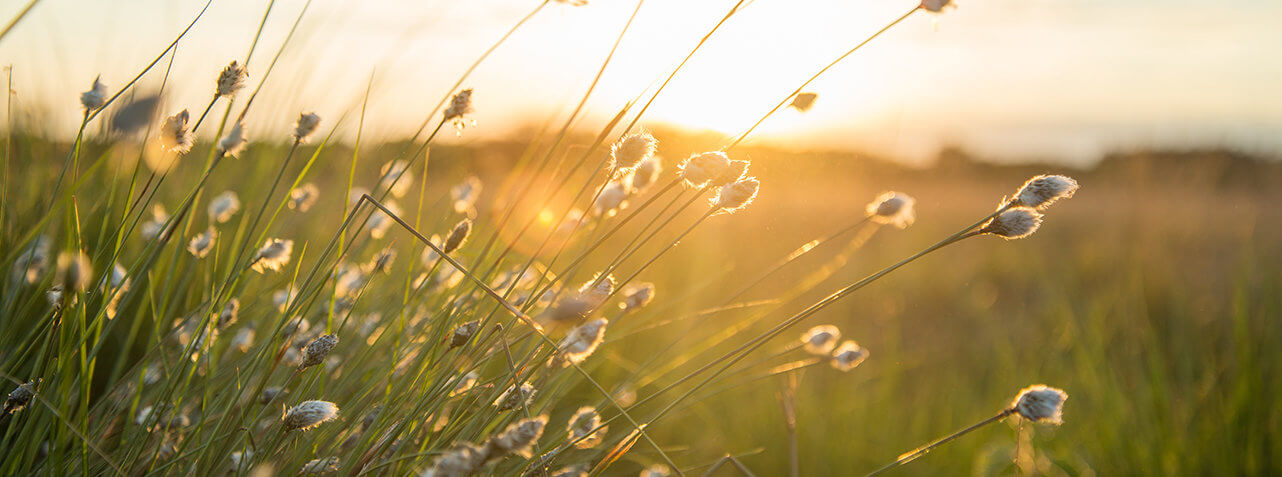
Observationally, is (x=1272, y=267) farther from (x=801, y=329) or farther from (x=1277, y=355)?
(x=801, y=329)

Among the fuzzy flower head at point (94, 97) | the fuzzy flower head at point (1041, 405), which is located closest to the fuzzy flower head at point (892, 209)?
the fuzzy flower head at point (1041, 405)

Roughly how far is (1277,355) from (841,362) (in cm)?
139

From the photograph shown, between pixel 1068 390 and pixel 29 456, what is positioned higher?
pixel 1068 390

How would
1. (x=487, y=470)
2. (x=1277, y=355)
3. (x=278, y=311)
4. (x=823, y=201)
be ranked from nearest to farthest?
(x=487, y=470) → (x=278, y=311) → (x=1277, y=355) → (x=823, y=201)

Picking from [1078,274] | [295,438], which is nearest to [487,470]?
[295,438]

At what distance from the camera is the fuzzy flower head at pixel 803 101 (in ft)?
4.17

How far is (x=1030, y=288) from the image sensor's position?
17.4 feet

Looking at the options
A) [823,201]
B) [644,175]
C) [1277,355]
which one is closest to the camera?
[644,175]

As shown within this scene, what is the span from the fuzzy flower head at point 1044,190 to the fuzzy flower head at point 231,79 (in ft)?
4.00

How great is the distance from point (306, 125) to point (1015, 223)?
3.83 feet

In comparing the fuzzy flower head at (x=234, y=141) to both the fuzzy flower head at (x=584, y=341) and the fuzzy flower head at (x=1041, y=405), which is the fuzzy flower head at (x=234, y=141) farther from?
the fuzzy flower head at (x=1041, y=405)

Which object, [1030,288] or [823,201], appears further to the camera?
[1030,288]

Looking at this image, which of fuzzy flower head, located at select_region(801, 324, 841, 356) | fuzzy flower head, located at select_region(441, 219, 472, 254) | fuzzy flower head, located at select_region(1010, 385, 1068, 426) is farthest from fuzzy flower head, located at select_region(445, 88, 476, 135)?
fuzzy flower head, located at select_region(1010, 385, 1068, 426)

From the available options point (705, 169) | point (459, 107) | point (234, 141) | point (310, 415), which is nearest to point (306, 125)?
point (234, 141)
